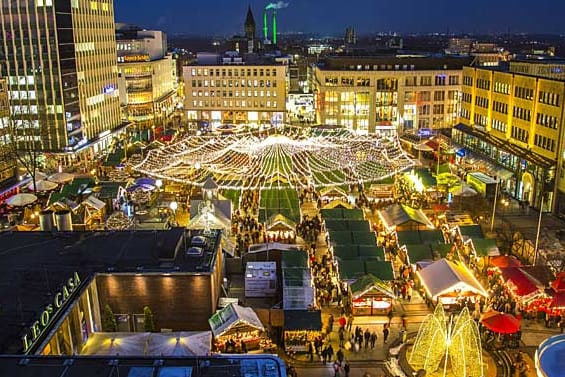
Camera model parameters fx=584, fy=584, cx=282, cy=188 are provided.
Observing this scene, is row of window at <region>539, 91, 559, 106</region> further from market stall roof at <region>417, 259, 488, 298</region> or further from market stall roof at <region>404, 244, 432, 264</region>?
market stall roof at <region>417, 259, 488, 298</region>

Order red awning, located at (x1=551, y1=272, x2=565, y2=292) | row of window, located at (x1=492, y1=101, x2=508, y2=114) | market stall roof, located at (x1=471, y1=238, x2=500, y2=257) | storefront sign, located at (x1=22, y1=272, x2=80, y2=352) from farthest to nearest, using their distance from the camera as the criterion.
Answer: row of window, located at (x1=492, y1=101, x2=508, y2=114), market stall roof, located at (x1=471, y1=238, x2=500, y2=257), red awning, located at (x1=551, y1=272, x2=565, y2=292), storefront sign, located at (x1=22, y1=272, x2=80, y2=352)

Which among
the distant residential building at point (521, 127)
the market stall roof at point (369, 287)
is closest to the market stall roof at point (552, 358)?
the market stall roof at point (369, 287)

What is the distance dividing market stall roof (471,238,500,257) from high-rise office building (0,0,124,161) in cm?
5082

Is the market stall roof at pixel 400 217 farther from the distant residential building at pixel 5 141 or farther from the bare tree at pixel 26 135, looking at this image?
the bare tree at pixel 26 135

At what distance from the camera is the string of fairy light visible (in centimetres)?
5234

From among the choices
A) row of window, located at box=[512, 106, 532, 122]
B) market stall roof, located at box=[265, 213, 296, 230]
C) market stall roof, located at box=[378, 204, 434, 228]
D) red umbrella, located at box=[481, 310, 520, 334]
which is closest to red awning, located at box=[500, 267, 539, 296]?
red umbrella, located at box=[481, 310, 520, 334]

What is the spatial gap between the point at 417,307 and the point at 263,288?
28.7 feet

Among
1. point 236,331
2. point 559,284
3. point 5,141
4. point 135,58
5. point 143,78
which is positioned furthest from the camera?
point 135,58

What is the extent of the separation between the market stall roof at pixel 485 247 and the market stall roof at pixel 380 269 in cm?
720

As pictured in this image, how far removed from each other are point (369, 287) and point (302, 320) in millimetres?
4966

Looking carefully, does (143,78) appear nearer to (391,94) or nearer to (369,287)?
(391,94)

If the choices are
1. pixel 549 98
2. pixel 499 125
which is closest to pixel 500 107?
pixel 499 125

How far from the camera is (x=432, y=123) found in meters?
91.8

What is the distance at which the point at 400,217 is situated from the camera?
42.6 meters
